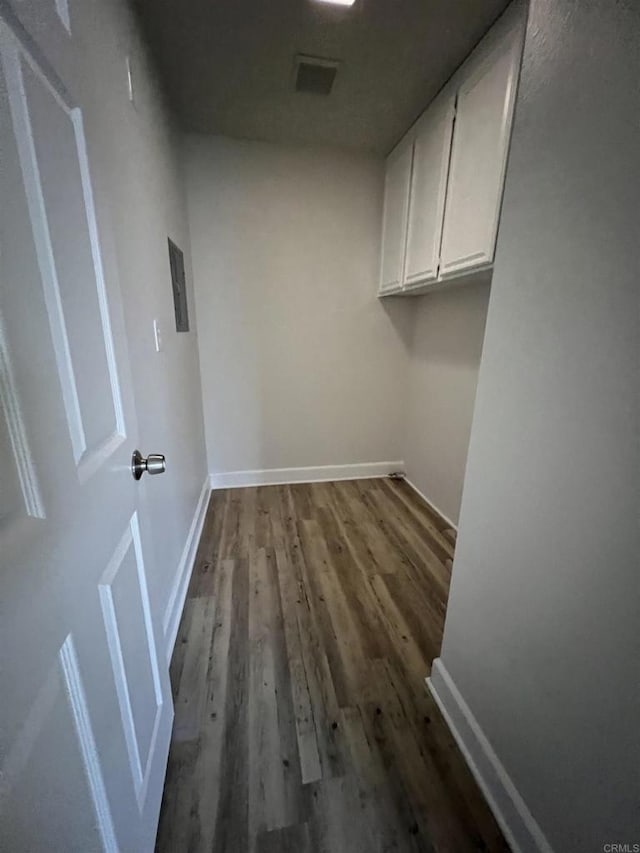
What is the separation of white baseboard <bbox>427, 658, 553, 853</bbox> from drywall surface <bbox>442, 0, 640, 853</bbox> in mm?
37

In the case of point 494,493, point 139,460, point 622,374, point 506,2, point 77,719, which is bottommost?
point 77,719

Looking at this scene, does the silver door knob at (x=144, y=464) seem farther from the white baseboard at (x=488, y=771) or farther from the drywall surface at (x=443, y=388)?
the drywall surface at (x=443, y=388)

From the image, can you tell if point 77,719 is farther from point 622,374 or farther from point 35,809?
point 622,374

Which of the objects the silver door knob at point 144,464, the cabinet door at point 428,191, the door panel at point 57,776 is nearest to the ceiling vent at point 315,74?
the cabinet door at point 428,191

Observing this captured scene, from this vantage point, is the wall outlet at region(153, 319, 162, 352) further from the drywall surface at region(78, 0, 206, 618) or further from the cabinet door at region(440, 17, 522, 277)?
the cabinet door at region(440, 17, 522, 277)

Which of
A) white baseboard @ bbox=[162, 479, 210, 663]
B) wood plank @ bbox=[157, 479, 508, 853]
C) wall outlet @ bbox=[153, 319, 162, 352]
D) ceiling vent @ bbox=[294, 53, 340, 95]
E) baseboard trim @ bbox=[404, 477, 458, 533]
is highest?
ceiling vent @ bbox=[294, 53, 340, 95]

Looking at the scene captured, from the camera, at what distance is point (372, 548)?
2164 millimetres

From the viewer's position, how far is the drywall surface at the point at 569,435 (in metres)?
0.64

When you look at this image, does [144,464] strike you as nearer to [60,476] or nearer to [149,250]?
[60,476]

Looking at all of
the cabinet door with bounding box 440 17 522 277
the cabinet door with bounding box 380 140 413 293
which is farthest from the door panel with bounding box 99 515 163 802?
the cabinet door with bounding box 380 140 413 293

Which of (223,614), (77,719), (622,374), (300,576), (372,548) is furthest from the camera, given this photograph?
(372,548)

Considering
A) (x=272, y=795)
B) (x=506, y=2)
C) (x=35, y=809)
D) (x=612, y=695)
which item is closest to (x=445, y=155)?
(x=506, y=2)

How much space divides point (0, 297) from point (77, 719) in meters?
0.59

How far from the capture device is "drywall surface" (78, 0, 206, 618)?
1.02 m
